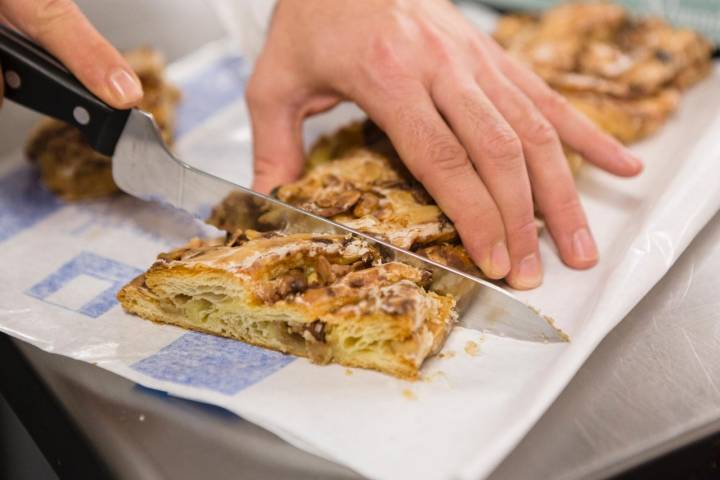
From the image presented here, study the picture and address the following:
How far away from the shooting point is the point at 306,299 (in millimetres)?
1169

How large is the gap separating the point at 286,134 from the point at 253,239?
0.40 metres

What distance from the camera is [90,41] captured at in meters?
1.34

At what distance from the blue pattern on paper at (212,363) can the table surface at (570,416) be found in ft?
0.14

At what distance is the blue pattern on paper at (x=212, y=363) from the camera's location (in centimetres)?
114

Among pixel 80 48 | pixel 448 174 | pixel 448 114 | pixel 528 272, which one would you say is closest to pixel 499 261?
pixel 528 272

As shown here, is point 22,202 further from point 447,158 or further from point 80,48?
point 447,158

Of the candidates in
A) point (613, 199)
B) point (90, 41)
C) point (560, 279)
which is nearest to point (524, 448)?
point (560, 279)

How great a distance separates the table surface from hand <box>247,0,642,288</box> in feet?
0.70

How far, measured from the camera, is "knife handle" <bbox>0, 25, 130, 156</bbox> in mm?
1364

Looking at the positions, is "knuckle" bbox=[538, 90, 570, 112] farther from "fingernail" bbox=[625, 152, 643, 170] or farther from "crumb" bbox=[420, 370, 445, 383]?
"crumb" bbox=[420, 370, 445, 383]

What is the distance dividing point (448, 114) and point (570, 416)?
1.93 feet

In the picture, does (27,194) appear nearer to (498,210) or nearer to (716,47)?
(498,210)

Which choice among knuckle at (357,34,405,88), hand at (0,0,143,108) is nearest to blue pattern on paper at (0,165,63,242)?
hand at (0,0,143,108)

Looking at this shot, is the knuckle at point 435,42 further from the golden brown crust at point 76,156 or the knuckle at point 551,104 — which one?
the golden brown crust at point 76,156
